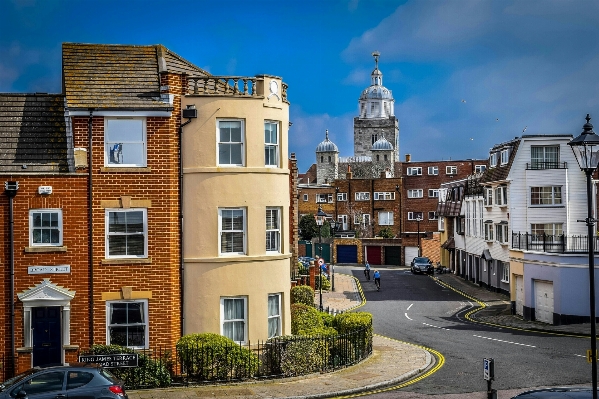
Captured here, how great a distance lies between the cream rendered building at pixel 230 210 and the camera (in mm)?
25578

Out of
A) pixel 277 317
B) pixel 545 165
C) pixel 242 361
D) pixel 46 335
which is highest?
pixel 545 165

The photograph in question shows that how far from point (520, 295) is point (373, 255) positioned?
44.3 meters

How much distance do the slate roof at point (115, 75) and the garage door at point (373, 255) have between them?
202ft

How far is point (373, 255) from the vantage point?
288 ft

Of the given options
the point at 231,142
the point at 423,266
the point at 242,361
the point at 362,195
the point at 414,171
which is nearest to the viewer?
the point at 242,361

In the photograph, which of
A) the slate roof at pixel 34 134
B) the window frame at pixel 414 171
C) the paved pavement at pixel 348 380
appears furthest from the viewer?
the window frame at pixel 414 171

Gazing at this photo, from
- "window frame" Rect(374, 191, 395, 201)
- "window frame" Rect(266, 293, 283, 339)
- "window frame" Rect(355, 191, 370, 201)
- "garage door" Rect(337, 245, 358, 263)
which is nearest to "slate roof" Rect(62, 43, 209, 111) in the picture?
"window frame" Rect(266, 293, 283, 339)

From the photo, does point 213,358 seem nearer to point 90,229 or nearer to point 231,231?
point 231,231

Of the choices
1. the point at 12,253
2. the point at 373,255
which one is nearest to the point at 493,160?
the point at 373,255

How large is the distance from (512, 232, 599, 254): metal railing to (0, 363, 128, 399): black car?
27.7 metres

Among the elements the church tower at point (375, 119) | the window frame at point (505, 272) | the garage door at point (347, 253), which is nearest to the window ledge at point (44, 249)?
the window frame at point (505, 272)

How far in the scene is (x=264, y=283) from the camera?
2628cm

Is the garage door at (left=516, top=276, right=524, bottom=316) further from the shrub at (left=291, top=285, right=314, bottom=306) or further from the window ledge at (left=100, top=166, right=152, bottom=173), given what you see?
the window ledge at (left=100, top=166, right=152, bottom=173)

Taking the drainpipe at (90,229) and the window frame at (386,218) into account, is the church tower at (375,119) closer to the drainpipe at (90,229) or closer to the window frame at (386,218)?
the window frame at (386,218)
